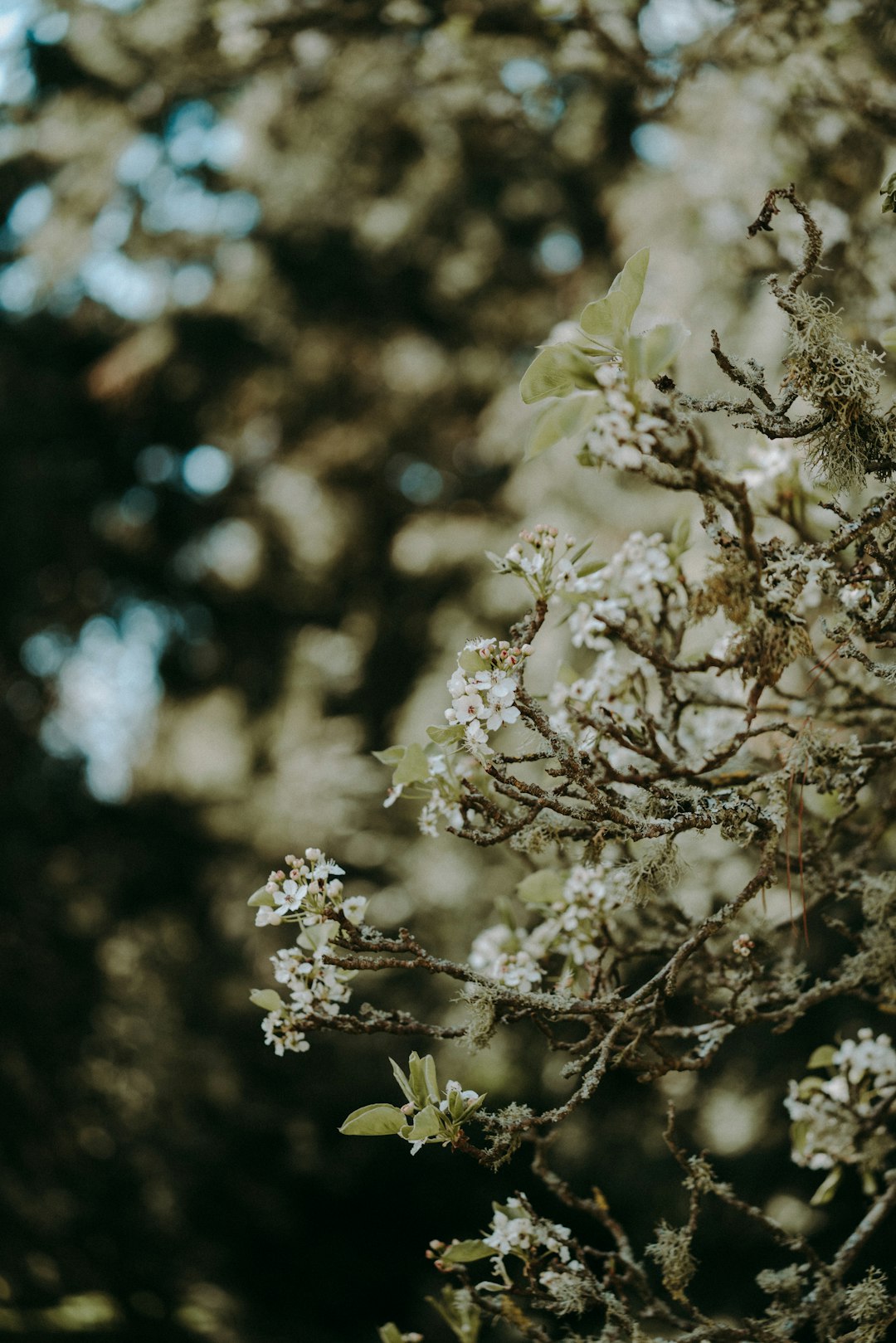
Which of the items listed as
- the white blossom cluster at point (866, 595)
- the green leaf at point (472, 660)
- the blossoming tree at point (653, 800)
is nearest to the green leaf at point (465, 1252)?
the blossoming tree at point (653, 800)

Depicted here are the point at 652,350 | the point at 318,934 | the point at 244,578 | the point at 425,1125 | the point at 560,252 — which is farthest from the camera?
the point at 244,578

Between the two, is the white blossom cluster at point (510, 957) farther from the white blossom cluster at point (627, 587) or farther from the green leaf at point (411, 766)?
the white blossom cluster at point (627, 587)

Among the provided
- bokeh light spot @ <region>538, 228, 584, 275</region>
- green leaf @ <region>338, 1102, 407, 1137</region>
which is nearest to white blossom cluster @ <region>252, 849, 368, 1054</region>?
green leaf @ <region>338, 1102, 407, 1137</region>

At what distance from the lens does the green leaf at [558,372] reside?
84cm

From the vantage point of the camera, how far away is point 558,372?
85 centimetres

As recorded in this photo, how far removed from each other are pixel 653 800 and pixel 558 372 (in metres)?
0.53

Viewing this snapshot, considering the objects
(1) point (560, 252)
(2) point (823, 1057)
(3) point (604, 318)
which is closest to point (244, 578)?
(1) point (560, 252)

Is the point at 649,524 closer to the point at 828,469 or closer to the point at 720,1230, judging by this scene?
the point at 828,469

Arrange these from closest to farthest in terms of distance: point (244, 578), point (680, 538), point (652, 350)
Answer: point (652, 350), point (680, 538), point (244, 578)

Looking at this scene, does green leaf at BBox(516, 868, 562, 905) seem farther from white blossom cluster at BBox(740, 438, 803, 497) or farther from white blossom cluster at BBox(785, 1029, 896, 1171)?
white blossom cluster at BBox(740, 438, 803, 497)

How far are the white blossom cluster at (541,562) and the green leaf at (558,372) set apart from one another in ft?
0.67

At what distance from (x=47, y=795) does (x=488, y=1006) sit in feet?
11.4

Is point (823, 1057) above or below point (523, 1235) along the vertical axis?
above

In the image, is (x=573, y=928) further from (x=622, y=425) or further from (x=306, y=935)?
(x=622, y=425)
